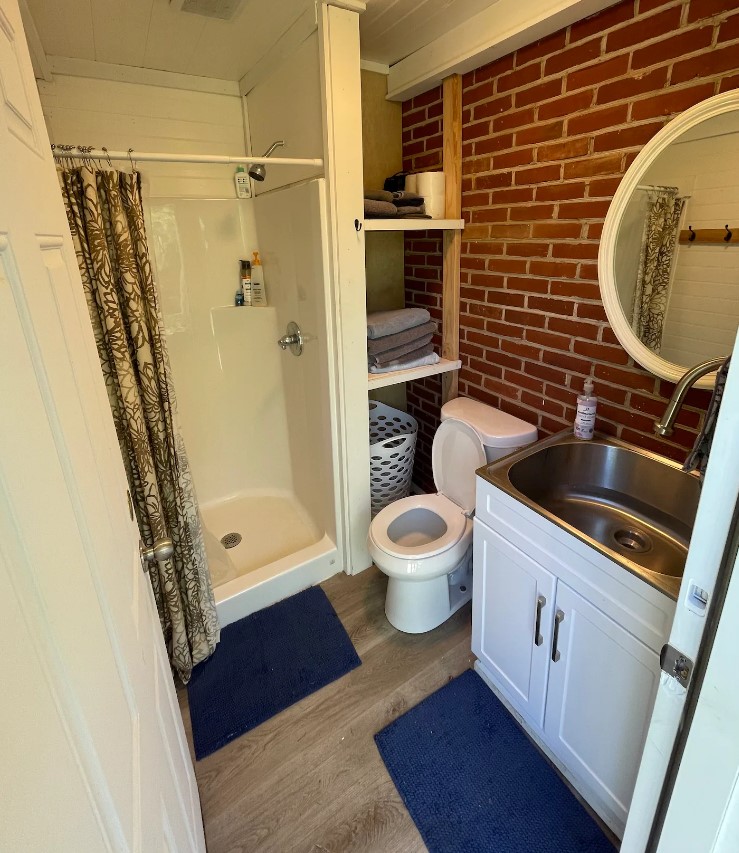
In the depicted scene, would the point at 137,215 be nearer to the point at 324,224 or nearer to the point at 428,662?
the point at 324,224

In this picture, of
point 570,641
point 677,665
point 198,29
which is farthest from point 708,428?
point 198,29

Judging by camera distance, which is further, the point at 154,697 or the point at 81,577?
the point at 154,697

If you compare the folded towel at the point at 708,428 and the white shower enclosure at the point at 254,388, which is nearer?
the folded towel at the point at 708,428

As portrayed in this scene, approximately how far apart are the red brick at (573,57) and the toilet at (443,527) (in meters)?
1.19

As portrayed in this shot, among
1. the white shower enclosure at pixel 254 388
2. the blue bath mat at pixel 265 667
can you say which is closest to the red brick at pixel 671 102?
the white shower enclosure at pixel 254 388

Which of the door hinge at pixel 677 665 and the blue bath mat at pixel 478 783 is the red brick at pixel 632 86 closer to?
the door hinge at pixel 677 665

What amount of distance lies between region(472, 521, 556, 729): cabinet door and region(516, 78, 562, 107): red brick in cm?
144

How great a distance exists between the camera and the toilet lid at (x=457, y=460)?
1.87 meters

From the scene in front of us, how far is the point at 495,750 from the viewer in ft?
4.68

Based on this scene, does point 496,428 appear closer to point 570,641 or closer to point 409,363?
point 409,363

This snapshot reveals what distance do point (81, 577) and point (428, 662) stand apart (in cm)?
150

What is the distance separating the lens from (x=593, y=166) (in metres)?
1.46

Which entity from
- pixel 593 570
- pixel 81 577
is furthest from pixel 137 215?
pixel 593 570

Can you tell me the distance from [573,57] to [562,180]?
1.14 ft
